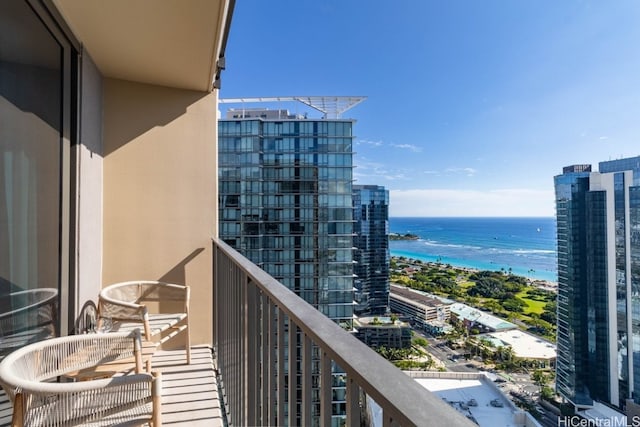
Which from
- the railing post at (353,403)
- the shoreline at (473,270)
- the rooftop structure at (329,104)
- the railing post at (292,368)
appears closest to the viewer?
the railing post at (353,403)

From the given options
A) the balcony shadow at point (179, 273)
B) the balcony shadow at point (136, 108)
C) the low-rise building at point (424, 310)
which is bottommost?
the low-rise building at point (424, 310)

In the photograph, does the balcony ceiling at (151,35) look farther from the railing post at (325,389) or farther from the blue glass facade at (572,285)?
Answer: the blue glass facade at (572,285)

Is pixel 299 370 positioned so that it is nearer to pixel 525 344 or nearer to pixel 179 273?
pixel 179 273

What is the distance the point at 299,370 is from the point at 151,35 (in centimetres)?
230

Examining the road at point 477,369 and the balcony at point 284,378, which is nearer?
the balcony at point 284,378

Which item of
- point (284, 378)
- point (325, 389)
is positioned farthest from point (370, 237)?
point (325, 389)

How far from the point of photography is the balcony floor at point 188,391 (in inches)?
77.1

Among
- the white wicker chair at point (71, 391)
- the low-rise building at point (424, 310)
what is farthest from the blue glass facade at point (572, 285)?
the white wicker chair at point (71, 391)

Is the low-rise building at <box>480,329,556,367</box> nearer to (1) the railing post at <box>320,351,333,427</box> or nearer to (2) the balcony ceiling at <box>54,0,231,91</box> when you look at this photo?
(1) the railing post at <box>320,351,333,427</box>

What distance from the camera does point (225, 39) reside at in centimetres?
239

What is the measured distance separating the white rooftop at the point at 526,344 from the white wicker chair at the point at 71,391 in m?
3.61

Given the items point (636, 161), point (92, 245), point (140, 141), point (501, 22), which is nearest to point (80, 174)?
point (92, 245)

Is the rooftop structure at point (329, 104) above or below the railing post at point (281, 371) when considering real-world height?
above

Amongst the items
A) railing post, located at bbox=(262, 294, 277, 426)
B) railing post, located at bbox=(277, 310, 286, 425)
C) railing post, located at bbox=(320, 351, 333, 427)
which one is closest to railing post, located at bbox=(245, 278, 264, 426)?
railing post, located at bbox=(262, 294, 277, 426)
